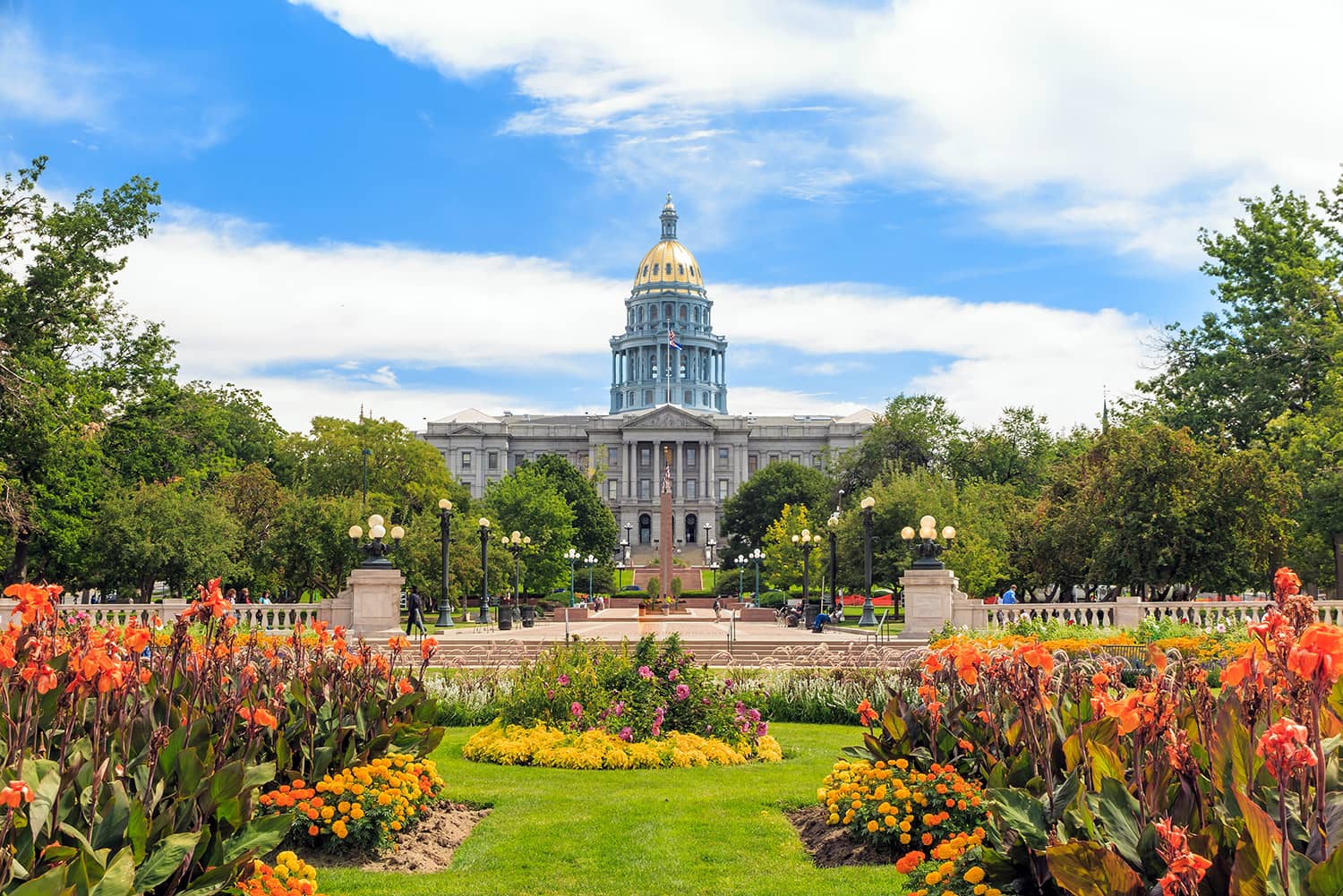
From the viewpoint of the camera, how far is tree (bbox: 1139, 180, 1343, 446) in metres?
39.5

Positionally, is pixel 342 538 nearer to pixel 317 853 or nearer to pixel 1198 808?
pixel 317 853

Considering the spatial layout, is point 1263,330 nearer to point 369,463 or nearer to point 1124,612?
point 1124,612

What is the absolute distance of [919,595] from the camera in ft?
97.8

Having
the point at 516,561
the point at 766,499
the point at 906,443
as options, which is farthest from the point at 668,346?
the point at 516,561

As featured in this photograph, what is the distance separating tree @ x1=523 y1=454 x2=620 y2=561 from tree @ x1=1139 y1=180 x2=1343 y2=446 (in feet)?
187

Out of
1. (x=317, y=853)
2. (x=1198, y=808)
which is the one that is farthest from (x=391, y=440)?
(x=1198, y=808)

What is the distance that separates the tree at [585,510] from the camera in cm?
9662

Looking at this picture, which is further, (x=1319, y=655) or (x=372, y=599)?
(x=372, y=599)

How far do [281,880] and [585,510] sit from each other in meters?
91.5

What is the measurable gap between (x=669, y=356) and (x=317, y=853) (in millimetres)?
140841

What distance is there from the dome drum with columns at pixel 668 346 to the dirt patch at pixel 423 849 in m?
139

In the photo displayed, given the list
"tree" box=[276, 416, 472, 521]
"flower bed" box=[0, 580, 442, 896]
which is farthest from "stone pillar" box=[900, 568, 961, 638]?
"tree" box=[276, 416, 472, 521]

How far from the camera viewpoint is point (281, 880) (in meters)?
7.00

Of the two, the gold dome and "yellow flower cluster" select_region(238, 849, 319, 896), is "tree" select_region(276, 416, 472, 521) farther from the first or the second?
the gold dome
